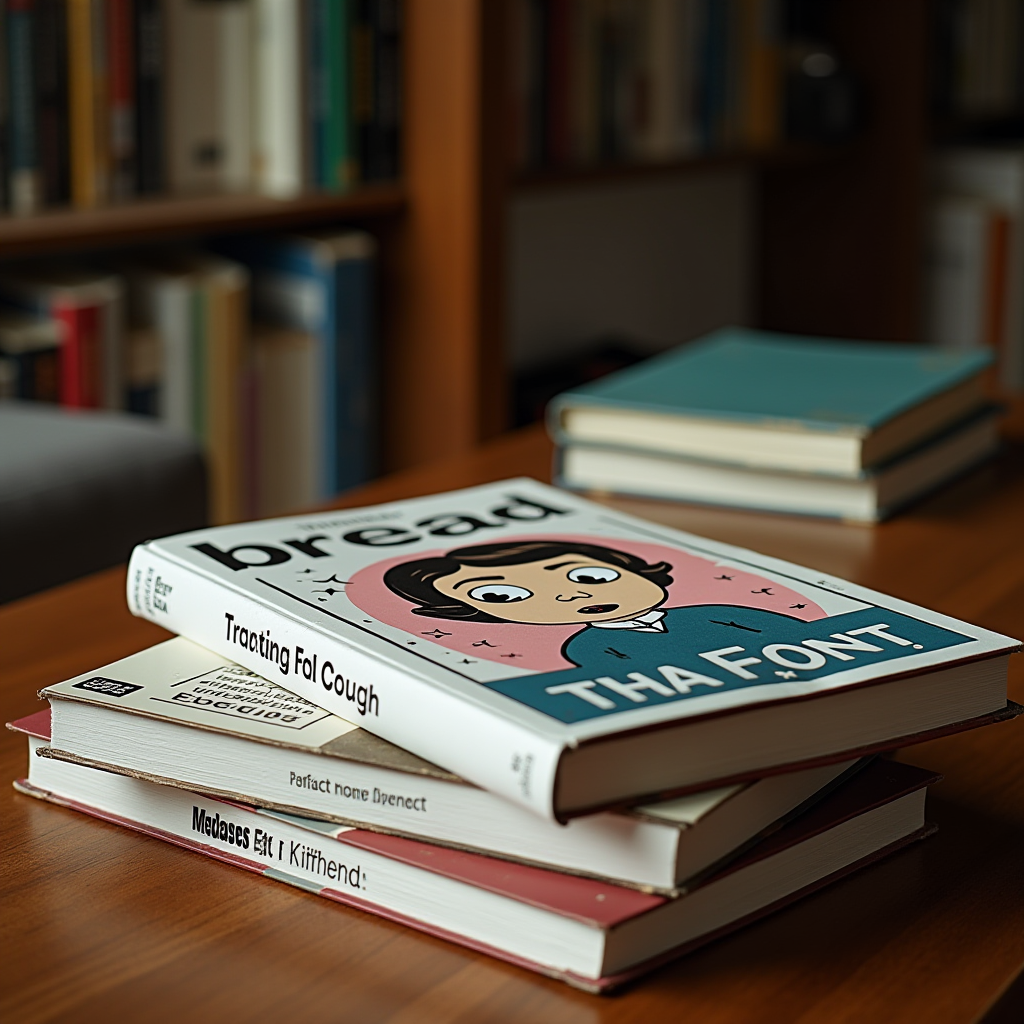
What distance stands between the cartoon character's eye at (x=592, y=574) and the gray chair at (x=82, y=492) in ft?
1.99

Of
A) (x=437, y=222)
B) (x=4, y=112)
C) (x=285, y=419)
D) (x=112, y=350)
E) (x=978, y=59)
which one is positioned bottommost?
(x=285, y=419)

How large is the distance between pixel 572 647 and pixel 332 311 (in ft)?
4.46

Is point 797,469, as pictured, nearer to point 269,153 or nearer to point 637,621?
point 637,621

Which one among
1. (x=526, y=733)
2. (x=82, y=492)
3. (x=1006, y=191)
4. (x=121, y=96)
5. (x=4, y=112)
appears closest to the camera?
(x=526, y=733)

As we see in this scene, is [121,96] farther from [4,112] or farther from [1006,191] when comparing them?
[1006,191]

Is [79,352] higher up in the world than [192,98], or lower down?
lower down

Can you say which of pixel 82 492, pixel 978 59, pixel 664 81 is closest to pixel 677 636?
pixel 82 492

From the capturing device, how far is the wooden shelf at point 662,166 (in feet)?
6.31

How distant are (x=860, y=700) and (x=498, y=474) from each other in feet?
1.86

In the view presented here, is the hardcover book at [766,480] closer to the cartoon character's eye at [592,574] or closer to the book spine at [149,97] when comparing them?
the cartoon character's eye at [592,574]

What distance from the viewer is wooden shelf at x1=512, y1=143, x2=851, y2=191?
1922 millimetres

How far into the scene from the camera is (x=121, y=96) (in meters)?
1.60

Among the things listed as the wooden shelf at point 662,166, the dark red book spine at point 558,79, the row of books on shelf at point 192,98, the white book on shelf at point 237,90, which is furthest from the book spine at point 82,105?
the dark red book spine at point 558,79

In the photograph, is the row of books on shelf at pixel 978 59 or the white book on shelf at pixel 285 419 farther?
the row of books on shelf at pixel 978 59
